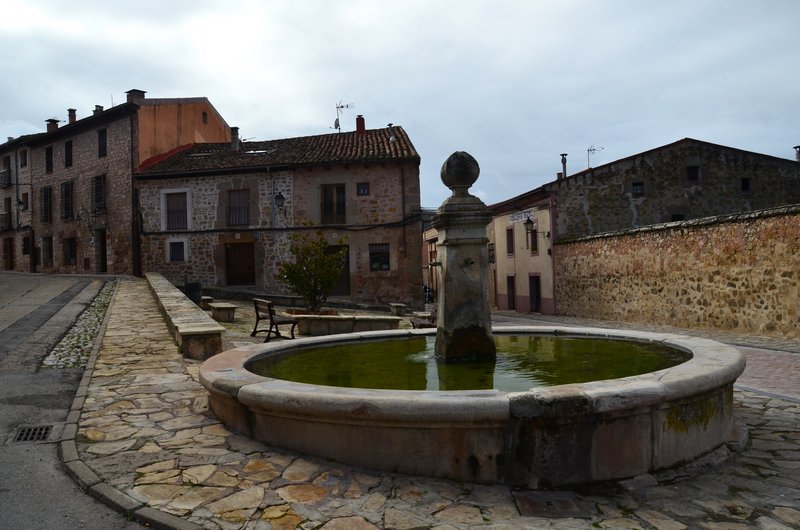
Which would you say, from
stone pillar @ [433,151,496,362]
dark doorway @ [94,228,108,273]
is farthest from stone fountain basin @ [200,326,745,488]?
dark doorway @ [94,228,108,273]

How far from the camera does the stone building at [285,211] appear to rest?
2241cm

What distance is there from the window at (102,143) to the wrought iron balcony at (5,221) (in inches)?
457

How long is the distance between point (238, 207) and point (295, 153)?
337cm

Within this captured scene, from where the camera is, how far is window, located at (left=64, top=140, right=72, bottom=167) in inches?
1180

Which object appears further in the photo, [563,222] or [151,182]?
[151,182]

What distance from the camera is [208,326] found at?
796 centimetres

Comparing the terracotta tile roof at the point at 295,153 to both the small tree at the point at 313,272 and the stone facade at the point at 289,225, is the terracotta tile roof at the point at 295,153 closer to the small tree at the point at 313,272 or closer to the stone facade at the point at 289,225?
the stone facade at the point at 289,225

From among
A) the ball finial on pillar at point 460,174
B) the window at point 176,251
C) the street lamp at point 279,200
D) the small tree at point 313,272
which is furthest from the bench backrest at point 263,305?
the window at point 176,251

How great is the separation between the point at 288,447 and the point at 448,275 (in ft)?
7.14

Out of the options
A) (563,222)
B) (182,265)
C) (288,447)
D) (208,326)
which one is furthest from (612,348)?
(182,265)

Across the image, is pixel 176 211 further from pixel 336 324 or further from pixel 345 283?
pixel 336 324

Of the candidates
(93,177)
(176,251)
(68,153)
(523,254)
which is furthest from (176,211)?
(523,254)

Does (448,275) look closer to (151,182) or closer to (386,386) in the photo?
(386,386)

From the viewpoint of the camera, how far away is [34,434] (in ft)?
14.6
